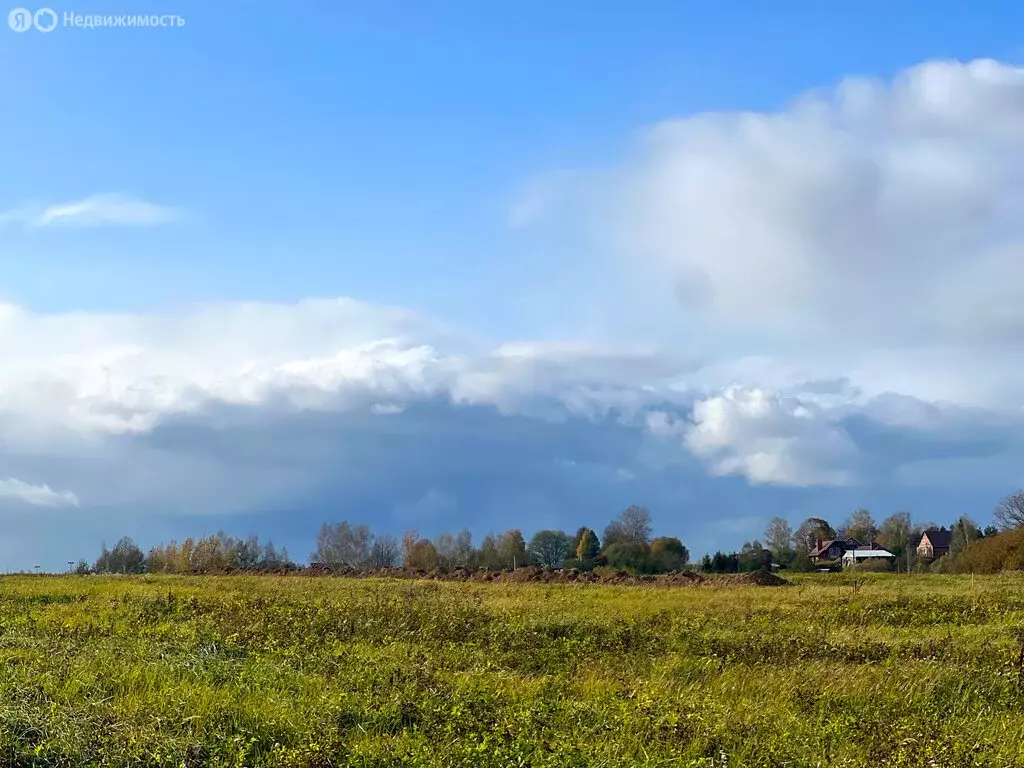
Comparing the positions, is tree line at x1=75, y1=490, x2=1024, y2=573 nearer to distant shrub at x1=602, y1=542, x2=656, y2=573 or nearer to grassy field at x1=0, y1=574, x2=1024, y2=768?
distant shrub at x1=602, y1=542, x2=656, y2=573

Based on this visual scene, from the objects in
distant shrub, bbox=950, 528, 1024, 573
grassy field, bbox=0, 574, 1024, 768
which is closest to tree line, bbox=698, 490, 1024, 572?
distant shrub, bbox=950, 528, 1024, 573

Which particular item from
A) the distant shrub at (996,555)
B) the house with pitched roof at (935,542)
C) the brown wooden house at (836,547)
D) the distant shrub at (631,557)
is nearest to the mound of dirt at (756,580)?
the distant shrub at (996,555)

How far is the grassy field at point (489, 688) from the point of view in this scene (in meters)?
8.04

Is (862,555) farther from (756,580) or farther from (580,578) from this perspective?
(580,578)

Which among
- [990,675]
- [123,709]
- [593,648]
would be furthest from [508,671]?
[990,675]

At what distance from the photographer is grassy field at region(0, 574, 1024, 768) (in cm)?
804

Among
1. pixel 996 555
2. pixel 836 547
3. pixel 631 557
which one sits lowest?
pixel 836 547

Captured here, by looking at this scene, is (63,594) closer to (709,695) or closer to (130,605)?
(130,605)

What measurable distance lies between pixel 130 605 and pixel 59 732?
12.8 metres

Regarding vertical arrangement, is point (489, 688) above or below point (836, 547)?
above

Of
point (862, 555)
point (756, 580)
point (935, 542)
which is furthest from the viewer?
point (935, 542)

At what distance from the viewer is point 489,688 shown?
10.2m


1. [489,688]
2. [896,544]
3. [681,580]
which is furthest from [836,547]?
[489,688]

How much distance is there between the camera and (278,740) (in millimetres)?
8227
